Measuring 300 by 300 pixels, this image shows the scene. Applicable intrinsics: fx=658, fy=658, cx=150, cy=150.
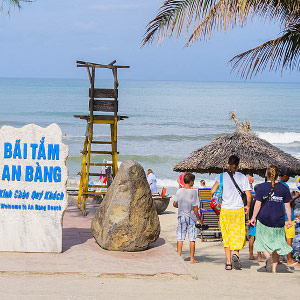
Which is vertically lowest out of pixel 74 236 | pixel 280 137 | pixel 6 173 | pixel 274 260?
pixel 74 236

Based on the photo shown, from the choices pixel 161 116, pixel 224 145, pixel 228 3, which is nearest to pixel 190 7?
pixel 228 3

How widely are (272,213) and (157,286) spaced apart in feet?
6.80

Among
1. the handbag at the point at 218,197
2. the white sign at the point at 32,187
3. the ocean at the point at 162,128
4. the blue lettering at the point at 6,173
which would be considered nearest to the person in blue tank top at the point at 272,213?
the handbag at the point at 218,197

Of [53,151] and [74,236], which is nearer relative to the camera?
[53,151]

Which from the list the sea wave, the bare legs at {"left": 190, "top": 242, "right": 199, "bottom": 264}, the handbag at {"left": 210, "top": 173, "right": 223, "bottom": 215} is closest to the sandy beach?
the bare legs at {"left": 190, "top": 242, "right": 199, "bottom": 264}

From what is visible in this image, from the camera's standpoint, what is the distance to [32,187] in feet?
30.7

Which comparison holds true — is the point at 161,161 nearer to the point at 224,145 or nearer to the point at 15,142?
the point at 224,145

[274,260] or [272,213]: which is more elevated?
[272,213]

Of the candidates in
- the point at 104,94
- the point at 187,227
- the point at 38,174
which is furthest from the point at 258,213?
the point at 104,94

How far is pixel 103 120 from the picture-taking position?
44.8 feet

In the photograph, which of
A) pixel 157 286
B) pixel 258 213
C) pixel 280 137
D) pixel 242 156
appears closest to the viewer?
pixel 157 286

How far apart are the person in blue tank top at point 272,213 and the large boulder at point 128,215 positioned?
172 centimetres

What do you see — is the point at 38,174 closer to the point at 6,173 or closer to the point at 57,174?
the point at 57,174

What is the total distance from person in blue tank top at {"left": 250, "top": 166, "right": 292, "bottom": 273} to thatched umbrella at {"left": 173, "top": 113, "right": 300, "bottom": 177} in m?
5.90
